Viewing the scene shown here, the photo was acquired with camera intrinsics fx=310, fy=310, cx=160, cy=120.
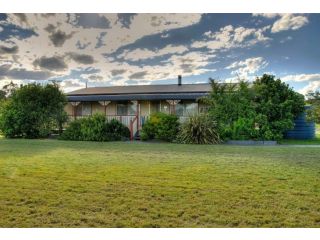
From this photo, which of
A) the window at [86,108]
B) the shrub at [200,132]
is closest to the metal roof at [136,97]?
the window at [86,108]

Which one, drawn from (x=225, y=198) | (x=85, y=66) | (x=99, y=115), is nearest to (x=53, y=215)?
(x=225, y=198)

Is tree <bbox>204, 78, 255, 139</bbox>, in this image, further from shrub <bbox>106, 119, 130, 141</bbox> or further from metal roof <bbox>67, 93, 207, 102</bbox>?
shrub <bbox>106, 119, 130, 141</bbox>

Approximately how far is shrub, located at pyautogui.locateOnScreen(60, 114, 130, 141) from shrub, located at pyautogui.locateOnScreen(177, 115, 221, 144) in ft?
11.4

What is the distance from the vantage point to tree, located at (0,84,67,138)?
1681cm

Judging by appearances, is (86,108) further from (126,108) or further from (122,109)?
(126,108)

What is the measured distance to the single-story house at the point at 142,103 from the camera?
1733cm

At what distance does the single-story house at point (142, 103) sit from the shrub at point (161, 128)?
1136 millimetres

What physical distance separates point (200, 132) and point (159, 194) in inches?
358

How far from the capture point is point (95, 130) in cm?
1505

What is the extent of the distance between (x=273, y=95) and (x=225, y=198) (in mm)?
11091

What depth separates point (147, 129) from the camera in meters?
15.2

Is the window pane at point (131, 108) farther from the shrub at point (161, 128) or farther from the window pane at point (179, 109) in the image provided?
the shrub at point (161, 128)

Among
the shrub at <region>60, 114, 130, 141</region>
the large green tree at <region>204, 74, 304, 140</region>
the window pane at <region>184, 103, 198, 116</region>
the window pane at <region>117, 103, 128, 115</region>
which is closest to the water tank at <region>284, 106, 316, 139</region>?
the large green tree at <region>204, 74, 304, 140</region>

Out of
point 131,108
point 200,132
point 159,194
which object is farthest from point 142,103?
point 159,194
